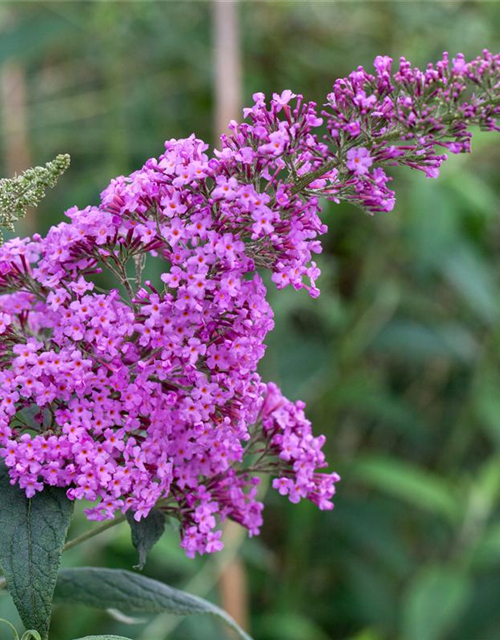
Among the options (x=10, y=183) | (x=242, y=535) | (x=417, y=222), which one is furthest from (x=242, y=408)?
(x=417, y=222)

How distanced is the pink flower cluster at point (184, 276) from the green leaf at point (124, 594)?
131 mm

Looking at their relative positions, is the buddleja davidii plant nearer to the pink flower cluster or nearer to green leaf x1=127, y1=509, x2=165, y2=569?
the pink flower cluster

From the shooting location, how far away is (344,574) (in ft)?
8.31

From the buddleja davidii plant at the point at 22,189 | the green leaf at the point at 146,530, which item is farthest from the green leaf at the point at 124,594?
the buddleja davidii plant at the point at 22,189

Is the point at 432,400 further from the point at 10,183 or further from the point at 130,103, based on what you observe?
the point at 10,183

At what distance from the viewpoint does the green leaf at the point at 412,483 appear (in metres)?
2.12

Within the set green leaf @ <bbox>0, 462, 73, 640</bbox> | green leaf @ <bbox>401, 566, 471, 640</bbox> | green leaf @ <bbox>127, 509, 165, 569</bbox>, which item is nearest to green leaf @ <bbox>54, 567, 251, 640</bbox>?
green leaf @ <bbox>127, 509, 165, 569</bbox>

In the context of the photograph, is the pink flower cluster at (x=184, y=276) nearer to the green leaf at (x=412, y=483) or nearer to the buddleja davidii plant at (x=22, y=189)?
the buddleja davidii plant at (x=22, y=189)

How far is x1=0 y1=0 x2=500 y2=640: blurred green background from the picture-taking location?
7.23 ft

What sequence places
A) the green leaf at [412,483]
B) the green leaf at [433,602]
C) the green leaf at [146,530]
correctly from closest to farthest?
the green leaf at [146,530], the green leaf at [433,602], the green leaf at [412,483]

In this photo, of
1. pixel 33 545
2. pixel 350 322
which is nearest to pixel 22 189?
pixel 33 545

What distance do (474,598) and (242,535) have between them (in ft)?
2.58

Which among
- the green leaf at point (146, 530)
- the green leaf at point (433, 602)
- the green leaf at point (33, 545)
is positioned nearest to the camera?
the green leaf at point (33, 545)

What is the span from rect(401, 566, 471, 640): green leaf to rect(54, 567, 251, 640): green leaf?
3.63ft
